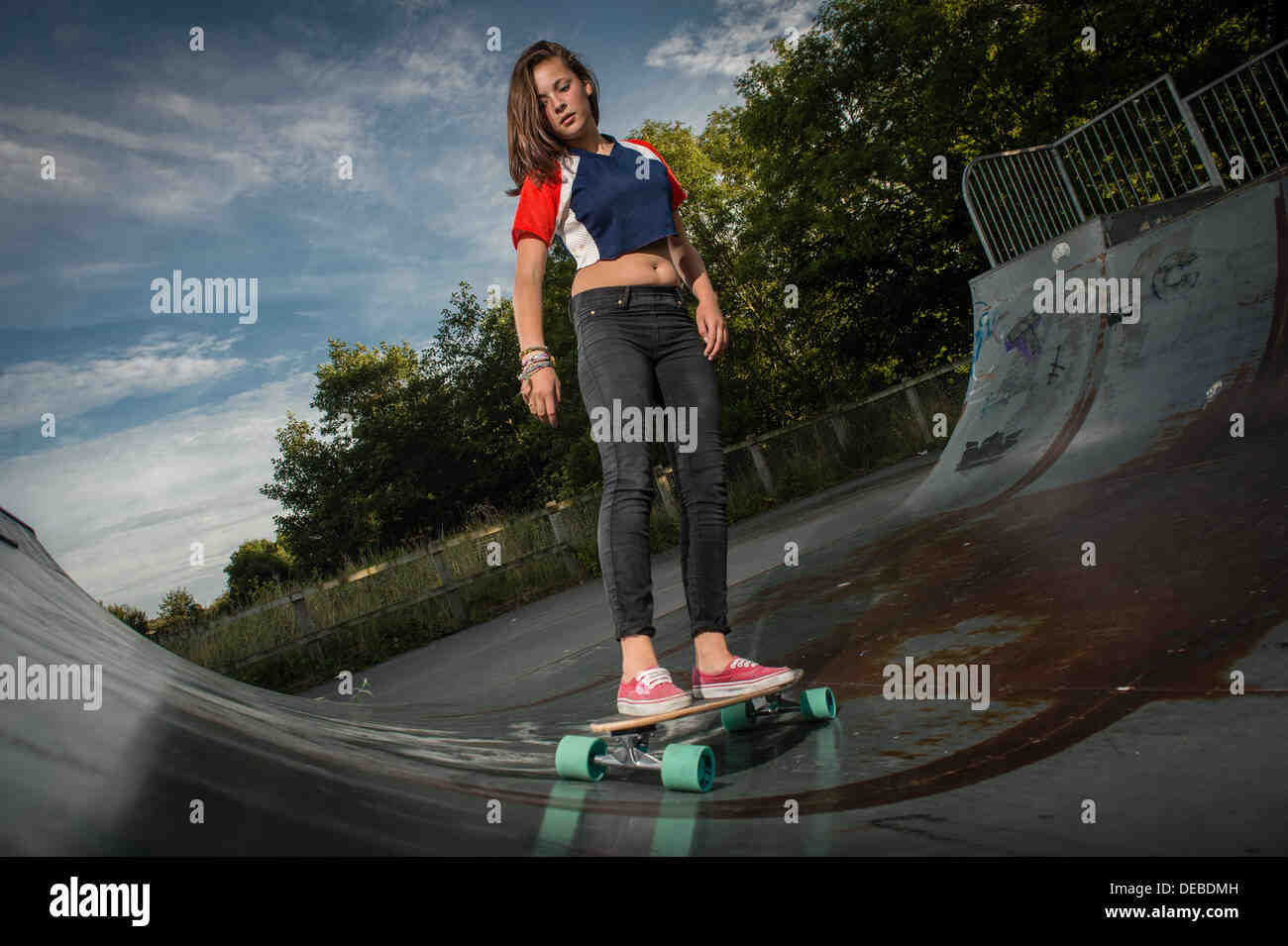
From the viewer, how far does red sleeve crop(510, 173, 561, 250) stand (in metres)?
2.15

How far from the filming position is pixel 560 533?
12414mm

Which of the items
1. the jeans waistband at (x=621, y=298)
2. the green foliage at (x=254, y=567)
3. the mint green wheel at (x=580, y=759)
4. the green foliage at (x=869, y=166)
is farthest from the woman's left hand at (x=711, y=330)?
the green foliage at (x=254, y=567)

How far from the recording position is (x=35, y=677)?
1.13 metres

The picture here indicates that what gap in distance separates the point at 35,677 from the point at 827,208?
20227 mm

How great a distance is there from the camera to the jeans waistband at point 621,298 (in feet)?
6.97

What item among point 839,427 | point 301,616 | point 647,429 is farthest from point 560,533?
point 647,429

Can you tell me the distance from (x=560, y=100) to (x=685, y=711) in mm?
1612

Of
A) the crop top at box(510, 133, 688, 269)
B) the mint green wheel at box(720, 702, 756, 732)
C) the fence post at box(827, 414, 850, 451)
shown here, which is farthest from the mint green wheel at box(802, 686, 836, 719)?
the fence post at box(827, 414, 850, 451)

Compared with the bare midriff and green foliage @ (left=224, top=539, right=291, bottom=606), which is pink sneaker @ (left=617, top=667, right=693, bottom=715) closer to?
the bare midriff

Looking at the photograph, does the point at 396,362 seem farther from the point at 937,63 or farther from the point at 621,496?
the point at 621,496

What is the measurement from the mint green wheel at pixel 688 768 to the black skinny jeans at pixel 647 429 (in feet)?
1.63

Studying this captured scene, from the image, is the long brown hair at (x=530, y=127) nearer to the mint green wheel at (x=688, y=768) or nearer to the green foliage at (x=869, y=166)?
the mint green wheel at (x=688, y=768)

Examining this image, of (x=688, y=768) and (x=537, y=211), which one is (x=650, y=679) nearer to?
(x=688, y=768)
